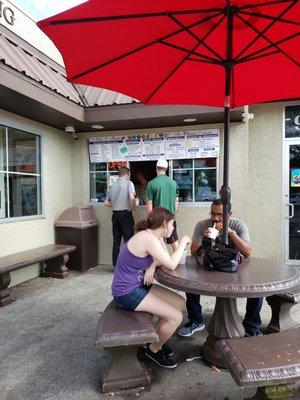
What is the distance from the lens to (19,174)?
5371 millimetres

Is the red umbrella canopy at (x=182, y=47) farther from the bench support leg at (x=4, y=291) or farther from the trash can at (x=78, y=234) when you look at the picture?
the trash can at (x=78, y=234)

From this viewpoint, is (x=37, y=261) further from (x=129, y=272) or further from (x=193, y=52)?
(x=193, y=52)

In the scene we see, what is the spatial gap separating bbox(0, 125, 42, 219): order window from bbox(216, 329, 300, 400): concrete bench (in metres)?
3.95

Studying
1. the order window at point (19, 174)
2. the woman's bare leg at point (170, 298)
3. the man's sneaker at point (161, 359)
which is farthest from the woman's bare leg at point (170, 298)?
the order window at point (19, 174)

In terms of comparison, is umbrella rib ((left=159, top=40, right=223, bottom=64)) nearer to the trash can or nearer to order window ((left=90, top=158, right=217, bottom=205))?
order window ((left=90, top=158, right=217, bottom=205))

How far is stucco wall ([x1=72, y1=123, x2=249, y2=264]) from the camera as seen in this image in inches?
231

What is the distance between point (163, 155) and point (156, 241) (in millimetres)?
3616

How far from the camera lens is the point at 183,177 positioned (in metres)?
6.15

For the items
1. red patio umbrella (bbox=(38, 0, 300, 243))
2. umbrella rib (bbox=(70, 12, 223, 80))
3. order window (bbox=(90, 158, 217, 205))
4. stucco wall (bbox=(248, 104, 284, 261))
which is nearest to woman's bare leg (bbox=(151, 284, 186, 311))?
red patio umbrella (bbox=(38, 0, 300, 243))

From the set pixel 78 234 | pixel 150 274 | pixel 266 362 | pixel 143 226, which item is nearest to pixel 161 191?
pixel 78 234

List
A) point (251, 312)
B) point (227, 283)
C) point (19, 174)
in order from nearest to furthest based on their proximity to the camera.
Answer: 1. point (227, 283)
2. point (251, 312)
3. point (19, 174)

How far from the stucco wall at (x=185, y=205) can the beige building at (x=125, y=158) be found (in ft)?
0.06

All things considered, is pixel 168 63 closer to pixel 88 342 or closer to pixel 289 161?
pixel 88 342

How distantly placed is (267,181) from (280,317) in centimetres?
306
